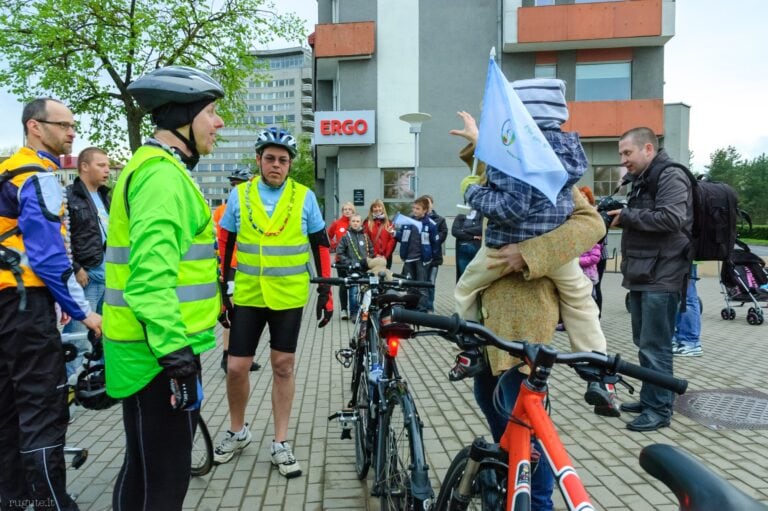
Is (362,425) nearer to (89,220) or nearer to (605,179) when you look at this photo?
(89,220)

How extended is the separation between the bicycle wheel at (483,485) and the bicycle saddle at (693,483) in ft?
2.35

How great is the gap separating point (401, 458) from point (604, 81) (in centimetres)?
2170

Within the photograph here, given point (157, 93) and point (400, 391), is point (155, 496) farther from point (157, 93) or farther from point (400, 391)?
point (157, 93)

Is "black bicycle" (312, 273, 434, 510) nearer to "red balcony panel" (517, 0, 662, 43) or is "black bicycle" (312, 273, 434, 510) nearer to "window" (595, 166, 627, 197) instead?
"red balcony panel" (517, 0, 662, 43)

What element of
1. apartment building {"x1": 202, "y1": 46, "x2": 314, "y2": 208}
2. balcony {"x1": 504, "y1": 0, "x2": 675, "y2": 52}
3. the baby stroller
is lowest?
the baby stroller

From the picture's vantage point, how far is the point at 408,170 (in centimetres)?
2175

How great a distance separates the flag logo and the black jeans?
1.55 metres

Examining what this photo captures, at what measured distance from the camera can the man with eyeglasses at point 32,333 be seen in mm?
2881

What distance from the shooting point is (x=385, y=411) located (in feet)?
9.71

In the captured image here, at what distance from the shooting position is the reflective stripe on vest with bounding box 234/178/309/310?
386 cm

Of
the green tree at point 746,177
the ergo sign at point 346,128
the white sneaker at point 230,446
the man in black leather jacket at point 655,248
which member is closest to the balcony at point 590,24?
the ergo sign at point 346,128

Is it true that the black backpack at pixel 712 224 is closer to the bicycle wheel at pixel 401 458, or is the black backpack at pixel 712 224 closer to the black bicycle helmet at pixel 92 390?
the bicycle wheel at pixel 401 458

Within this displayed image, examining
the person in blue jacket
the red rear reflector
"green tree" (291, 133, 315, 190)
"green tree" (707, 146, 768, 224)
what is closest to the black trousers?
the red rear reflector

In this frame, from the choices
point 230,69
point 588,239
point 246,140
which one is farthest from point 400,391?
point 246,140
